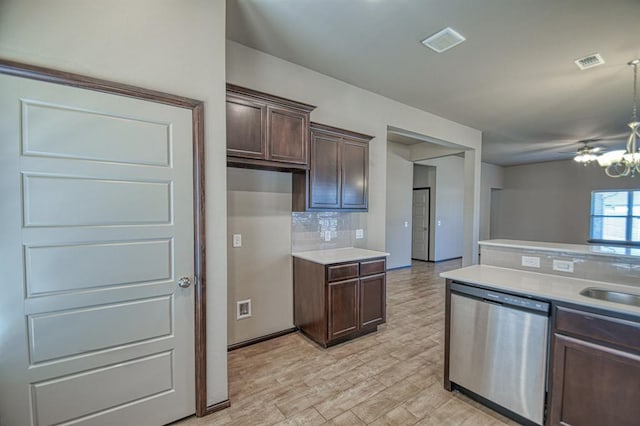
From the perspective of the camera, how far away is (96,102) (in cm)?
163

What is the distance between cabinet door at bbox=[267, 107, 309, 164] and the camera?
8.77ft

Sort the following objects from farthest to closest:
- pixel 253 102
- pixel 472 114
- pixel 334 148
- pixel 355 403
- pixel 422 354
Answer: pixel 472 114 < pixel 334 148 < pixel 422 354 < pixel 253 102 < pixel 355 403

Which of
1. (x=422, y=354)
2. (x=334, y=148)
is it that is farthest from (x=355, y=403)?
(x=334, y=148)

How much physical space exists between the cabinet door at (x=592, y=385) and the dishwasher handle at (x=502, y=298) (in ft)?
0.58

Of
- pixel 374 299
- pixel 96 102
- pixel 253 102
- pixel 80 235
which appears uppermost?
pixel 253 102

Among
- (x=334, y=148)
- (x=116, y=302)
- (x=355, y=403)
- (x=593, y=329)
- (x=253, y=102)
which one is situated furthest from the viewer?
(x=334, y=148)

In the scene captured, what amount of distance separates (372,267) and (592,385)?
1.87 metres

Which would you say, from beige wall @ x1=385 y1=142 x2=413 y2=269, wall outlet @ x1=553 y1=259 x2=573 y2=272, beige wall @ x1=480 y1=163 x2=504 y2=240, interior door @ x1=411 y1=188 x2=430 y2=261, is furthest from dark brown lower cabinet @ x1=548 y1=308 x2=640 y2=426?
beige wall @ x1=480 y1=163 x2=504 y2=240

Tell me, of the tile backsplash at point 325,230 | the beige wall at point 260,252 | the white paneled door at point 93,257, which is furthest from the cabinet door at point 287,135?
the white paneled door at point 93,257

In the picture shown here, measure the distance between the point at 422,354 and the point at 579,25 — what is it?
3238 mm

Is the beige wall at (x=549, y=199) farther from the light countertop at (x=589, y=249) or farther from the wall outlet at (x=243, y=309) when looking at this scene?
the wall outlet at (x=243, y=309)

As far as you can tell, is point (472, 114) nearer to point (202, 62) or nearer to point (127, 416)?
point (202, 62)

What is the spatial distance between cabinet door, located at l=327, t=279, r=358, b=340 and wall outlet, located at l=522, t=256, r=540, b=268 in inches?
59.9

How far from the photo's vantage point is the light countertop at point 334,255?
290 centimetres
